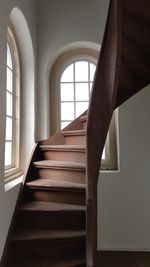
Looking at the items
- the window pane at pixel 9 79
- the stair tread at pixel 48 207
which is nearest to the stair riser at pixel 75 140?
the stair tread at pixel 48 207

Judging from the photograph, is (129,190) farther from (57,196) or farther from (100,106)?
(100,106)

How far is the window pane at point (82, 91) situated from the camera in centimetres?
347

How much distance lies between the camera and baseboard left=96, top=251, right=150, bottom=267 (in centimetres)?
263

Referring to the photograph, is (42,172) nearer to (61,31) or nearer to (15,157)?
(15,157)

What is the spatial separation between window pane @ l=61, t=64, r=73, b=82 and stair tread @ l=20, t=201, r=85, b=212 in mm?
1799

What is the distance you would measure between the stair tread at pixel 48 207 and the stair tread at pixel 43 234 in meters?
0.18

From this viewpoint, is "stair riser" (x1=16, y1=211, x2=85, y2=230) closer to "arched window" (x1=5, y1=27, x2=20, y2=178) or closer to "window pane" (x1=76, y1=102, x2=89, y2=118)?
"arched window" (x1=5, y1=27, x2=20, y2=178)

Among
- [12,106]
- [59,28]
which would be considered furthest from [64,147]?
[59,28]

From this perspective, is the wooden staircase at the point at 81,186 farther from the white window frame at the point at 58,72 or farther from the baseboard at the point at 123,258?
the white window frame at the point at 58,72

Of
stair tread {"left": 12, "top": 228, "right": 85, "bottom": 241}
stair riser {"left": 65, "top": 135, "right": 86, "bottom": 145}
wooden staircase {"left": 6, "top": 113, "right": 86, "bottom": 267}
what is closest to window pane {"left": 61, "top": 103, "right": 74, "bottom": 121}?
stair riser {"left": 65, "top": 135, "right": 86, "bottom": 145}

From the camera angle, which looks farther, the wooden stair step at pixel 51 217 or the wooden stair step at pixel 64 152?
the wooden stair step at pixel 64 152

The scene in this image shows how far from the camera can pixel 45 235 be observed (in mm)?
2051

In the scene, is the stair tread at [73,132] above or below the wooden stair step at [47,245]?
above

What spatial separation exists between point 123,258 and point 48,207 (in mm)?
1213
